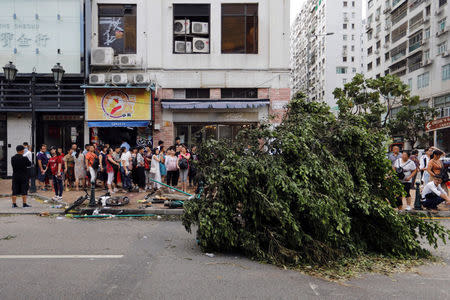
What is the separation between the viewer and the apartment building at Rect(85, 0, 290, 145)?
18.4 metres

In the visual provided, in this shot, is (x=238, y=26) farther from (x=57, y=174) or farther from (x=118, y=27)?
(x=57, y=174)

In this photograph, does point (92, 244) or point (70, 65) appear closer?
point (92, 244)

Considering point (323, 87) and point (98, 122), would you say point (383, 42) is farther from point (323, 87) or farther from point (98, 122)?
point (98, 122)

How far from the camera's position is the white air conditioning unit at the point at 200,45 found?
61.9ft

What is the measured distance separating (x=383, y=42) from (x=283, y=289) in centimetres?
5579

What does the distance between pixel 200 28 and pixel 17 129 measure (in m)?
11.2

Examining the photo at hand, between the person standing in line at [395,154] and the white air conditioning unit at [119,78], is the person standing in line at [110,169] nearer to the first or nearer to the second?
the white air conditioning unit at [119,78]

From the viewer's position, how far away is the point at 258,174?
561 centimetres

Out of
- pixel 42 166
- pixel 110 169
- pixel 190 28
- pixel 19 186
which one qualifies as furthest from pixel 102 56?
pixel 19 186

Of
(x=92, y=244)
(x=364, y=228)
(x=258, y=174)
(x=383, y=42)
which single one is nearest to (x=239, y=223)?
(x=258, y=174)

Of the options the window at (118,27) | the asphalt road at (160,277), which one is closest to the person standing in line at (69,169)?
→ the asphalt road at (160,277)

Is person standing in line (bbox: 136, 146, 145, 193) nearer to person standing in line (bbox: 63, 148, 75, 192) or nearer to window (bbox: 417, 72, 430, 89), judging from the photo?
person standing in line (bbox: 63, 148, 75, 192)

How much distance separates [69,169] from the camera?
13672 mm

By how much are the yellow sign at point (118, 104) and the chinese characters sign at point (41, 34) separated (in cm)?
174
